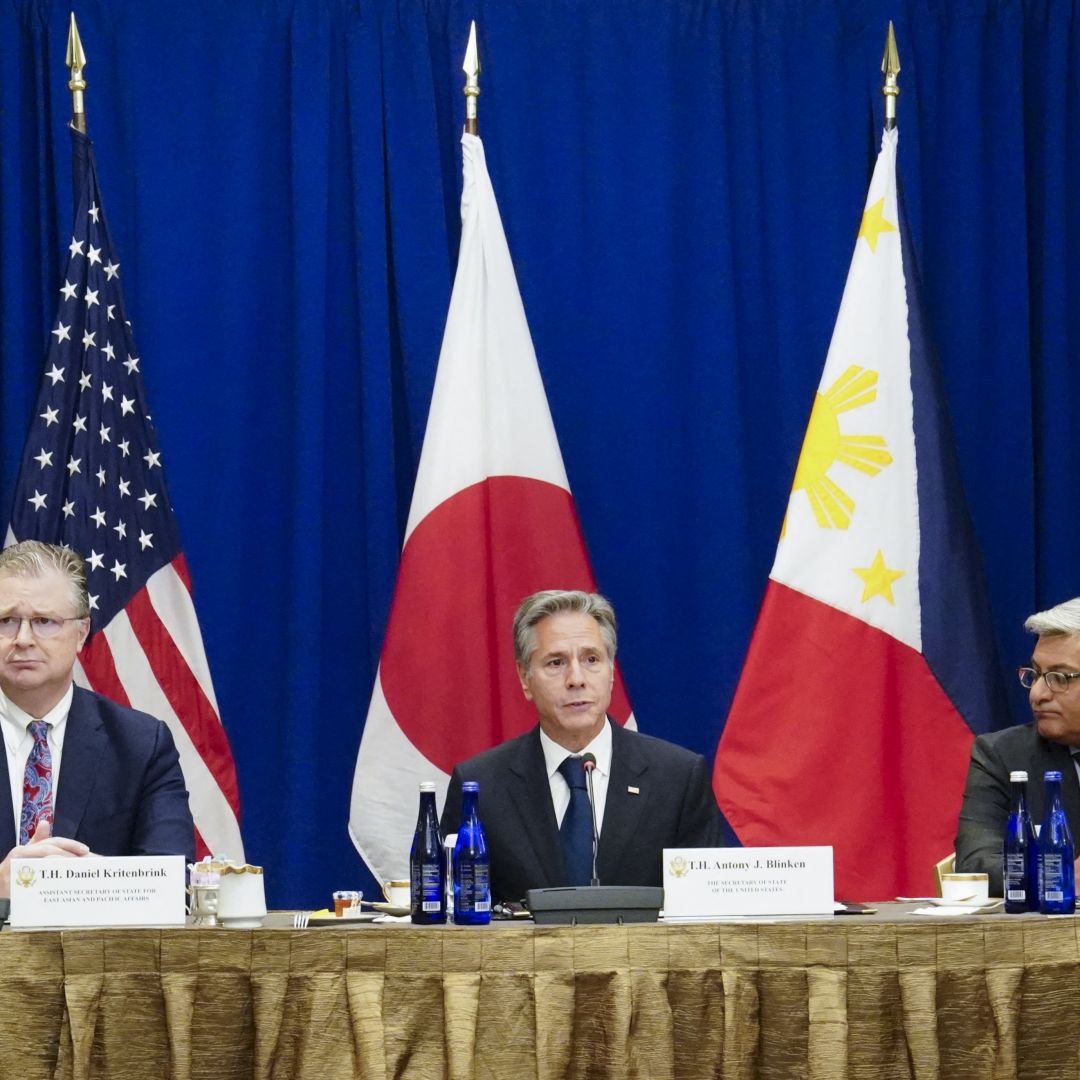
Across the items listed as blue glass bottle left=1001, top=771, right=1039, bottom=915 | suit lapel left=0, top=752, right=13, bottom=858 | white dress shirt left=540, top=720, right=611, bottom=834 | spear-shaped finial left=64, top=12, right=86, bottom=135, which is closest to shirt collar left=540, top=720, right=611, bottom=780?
white dress shirt left=540, top=720, right=611, bottom=834

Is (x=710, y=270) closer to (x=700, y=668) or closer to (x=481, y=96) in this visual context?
(x=481, y=96)

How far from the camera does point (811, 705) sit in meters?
4.84

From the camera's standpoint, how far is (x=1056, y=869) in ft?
10.3

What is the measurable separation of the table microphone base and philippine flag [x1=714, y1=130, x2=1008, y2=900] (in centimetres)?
180

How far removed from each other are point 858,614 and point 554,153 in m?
1.87

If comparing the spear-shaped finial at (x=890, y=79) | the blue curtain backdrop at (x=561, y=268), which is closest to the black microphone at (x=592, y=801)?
the blue curtain backdrop at (x=561, y=268)

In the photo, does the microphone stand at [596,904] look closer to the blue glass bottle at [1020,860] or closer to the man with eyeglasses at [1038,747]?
the blue glass bottle at [1020,860]

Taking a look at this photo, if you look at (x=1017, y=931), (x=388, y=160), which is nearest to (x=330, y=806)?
(x=388, y=160)

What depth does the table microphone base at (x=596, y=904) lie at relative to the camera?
9.77ft

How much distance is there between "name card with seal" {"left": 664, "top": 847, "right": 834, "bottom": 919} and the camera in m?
3.04

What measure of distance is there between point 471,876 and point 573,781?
2.85ft

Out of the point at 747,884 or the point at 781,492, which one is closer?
the point at 747,884

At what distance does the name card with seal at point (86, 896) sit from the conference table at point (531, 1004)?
106 millimetres

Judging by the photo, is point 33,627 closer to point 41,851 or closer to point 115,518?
point 41,851
